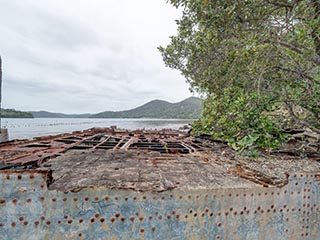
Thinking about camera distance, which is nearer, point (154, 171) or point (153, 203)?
point (153, 203)

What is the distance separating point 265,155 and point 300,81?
2.51 m

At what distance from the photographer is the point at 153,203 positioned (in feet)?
7.10

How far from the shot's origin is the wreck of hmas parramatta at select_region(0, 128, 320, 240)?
1985mm

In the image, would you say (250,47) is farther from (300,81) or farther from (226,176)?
(226,176)

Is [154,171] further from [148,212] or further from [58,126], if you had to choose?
[58,126]

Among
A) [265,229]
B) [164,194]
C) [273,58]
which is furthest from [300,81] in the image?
[164,194]

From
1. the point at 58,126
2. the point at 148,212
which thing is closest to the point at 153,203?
the point at 148,212

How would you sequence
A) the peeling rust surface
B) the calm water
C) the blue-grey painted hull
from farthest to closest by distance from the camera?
the calm water → the peeling rust surface → the blue-grey painted hull

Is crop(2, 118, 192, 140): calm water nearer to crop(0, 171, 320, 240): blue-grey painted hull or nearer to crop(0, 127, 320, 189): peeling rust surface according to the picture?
crop(0, 127, 320, 189): peeling rust surface

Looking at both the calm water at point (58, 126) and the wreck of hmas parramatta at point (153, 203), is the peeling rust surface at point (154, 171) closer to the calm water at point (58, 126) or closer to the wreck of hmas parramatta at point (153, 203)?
the wreck of hmas parramatta at point (153, 203)

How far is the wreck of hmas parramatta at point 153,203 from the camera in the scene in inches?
78.2

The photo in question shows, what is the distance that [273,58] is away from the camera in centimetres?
556

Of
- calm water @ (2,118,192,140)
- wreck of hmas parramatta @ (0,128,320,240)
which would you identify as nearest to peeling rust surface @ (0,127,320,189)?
wreck of hmas parramatta @ (0,128,320,240)

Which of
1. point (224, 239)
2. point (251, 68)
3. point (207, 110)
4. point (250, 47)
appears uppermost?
point (250, 47)
